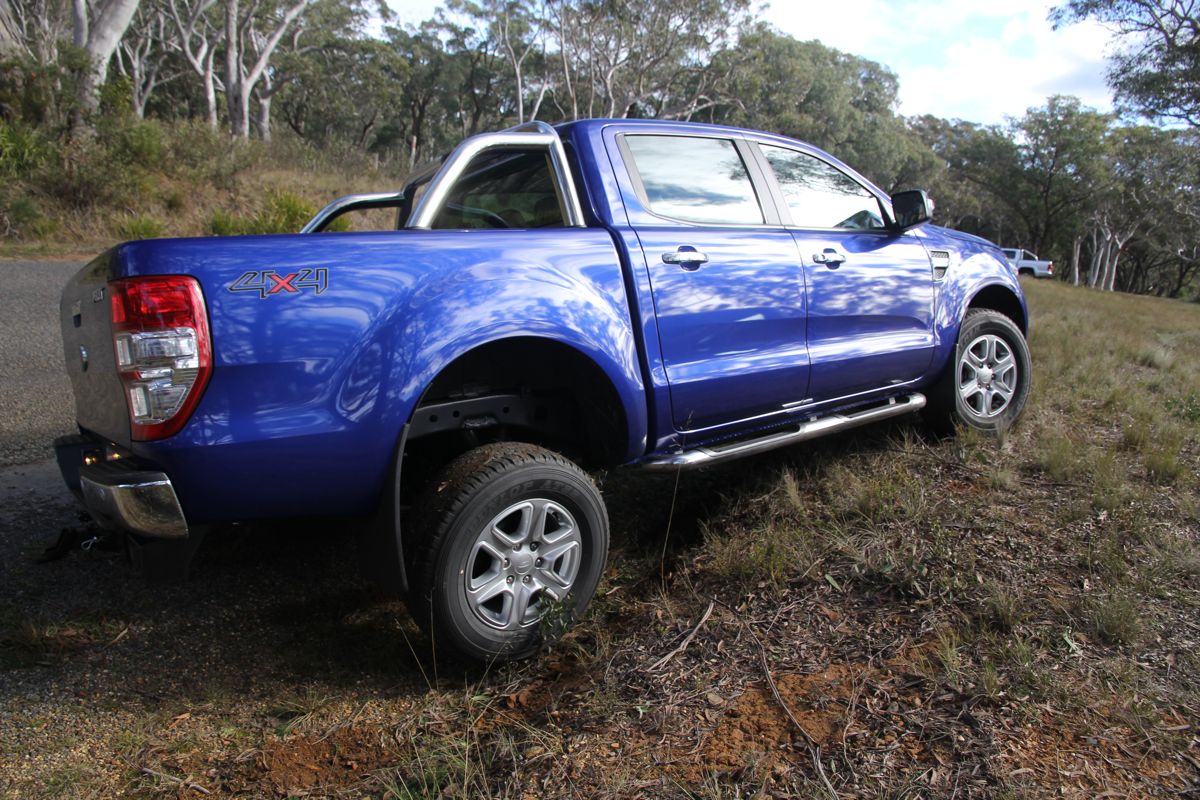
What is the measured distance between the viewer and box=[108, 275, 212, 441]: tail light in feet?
7.20

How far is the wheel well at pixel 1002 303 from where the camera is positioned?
16.2 feet

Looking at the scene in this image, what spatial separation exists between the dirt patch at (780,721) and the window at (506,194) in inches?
75.5

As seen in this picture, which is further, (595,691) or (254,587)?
(254,587)

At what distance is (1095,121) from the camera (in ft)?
123

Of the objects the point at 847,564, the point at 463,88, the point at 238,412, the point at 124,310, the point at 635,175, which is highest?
the point at 463,88

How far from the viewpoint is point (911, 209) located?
4.17 m

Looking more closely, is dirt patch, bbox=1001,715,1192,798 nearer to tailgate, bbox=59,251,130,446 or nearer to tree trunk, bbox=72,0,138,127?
tailgate, bbox=59,251,130,446

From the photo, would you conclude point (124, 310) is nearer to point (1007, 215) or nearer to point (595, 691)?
point (595, 691)

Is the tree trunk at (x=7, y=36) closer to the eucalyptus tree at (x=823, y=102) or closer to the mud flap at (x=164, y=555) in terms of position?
the mud flap at (x=164, y=555)

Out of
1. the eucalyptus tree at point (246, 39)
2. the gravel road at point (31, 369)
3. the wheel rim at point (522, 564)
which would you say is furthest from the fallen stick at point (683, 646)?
the eucalyptus tree at point (246, 39)

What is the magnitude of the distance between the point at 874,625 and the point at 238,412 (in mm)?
2194

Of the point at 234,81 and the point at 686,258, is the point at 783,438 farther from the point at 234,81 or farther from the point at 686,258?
the point at 234,81

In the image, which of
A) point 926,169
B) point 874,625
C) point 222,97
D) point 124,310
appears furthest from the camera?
point 926,169

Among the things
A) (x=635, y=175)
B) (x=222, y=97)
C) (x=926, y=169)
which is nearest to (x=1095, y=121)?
(x=926, y=169)
